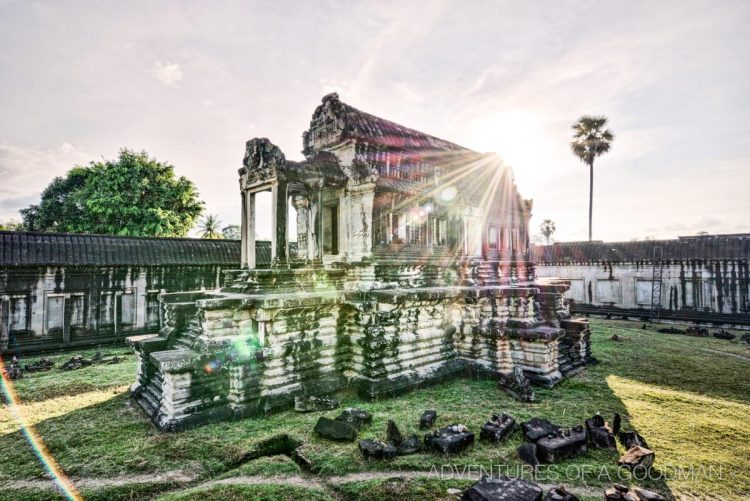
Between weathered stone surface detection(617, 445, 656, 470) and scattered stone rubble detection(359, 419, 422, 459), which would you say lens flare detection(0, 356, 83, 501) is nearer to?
scattered stone rubble detection(359, 419, 422, 459)

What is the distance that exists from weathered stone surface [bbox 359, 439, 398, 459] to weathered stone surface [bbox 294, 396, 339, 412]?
6.61 ft

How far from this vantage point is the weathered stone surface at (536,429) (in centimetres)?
571

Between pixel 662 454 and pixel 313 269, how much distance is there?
733cm

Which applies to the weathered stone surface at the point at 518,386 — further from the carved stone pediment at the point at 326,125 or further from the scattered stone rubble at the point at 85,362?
the scattered stone rubble at the point at 85,362

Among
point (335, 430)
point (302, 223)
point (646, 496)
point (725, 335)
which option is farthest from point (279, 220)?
point (725, 335)

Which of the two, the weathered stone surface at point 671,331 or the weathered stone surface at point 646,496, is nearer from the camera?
the weathered stone surface at point 646,496

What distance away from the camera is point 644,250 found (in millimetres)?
21625

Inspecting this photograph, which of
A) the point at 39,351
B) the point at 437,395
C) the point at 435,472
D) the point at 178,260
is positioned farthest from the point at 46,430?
the point at 178,260

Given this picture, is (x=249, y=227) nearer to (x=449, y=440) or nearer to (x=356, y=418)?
(x=356, y=418)

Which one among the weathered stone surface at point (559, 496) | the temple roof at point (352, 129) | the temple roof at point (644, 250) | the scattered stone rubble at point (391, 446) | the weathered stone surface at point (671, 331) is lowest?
the weathered stone surface at point (671, 331)

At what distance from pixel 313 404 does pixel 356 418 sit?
1242 millimetres

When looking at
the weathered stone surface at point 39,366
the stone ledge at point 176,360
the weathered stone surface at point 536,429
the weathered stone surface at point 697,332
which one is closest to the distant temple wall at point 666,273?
the weathered stone surface at point 697,332

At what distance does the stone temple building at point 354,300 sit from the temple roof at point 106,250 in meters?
6.94

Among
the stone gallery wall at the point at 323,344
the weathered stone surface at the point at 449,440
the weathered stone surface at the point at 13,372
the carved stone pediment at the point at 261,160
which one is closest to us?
the weathered stone surface at the point at 449,440
